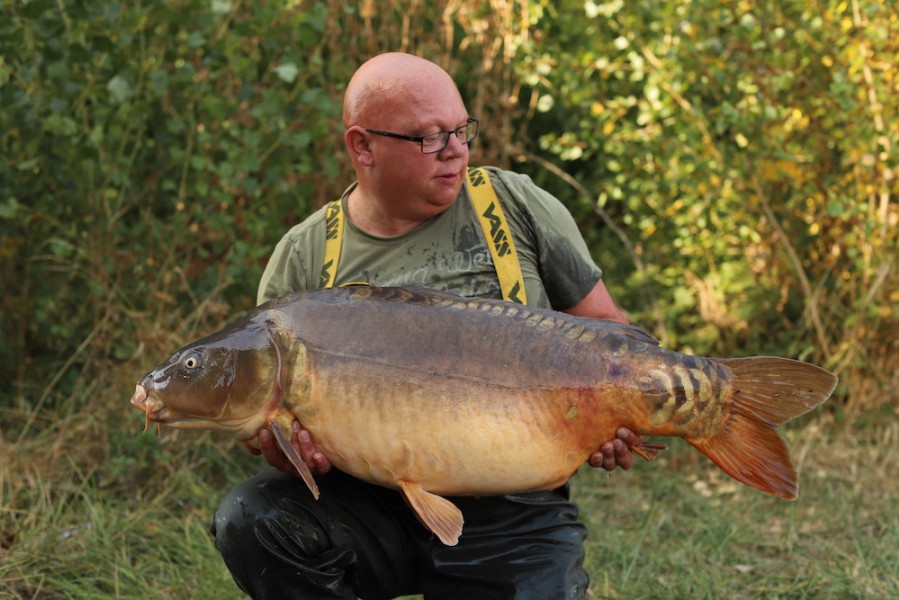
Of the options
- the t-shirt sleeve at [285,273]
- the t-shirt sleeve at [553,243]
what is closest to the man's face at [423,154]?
the t-shirt sleeve at [553,243]

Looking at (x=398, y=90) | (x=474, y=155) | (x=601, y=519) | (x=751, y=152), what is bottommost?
(x=601, y=519)

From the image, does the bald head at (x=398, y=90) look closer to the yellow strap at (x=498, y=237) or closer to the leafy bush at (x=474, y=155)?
the yellow strap at (x=498, y=237)

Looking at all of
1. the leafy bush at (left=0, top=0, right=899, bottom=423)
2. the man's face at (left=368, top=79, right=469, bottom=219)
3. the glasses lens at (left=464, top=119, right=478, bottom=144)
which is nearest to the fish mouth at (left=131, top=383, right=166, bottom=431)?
the man's face at (left=368, top=79, right=469, bottom=219)

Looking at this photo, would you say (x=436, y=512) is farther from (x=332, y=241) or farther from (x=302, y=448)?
(x=332, y=241)

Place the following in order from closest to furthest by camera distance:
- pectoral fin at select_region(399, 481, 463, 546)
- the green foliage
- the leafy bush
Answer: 1. pectoral fin at select_region(399, 481, 463, 546)
2. the leafy bush
3. the green foliage

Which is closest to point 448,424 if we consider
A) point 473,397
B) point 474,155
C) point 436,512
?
point 473,397

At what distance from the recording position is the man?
Answer: 264 centimetres

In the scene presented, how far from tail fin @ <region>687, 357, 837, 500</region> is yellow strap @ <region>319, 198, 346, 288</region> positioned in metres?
1.03

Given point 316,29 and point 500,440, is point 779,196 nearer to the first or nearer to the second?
point 316,29

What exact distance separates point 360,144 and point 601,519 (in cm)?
225

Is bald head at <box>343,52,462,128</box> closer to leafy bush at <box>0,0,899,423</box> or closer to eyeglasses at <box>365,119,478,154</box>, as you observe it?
eyeglasses at <box>365,119,478,154</box>

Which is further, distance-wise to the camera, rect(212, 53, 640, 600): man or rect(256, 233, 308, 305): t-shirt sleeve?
rect(256, 233, 308, 305): t-shirt sleeve

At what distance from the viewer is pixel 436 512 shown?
242 centimetres

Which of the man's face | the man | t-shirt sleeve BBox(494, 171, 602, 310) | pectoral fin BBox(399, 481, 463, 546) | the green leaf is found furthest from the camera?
the green leaf
